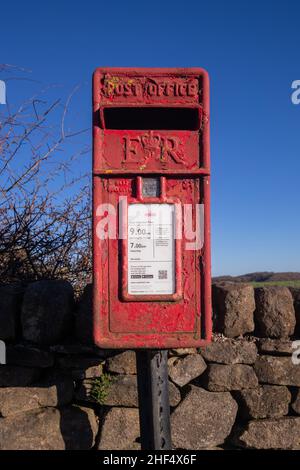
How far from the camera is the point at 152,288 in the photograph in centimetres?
231

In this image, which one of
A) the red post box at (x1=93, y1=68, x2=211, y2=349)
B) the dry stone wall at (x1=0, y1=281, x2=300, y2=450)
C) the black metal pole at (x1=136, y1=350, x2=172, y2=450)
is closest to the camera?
the red post box at (x1=93, y1=68, x2=211, y2=349)

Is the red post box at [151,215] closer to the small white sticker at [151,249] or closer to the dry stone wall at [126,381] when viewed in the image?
the small white sticker at [151,249]

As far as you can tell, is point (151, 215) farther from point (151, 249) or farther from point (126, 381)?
point (126, 381)

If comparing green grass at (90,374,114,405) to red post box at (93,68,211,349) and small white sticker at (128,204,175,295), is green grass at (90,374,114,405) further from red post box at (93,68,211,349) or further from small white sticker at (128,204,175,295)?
small white sticker at (128,204,175,295)

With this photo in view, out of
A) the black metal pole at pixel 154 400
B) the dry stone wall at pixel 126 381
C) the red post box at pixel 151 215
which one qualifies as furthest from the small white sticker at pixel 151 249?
the dry stone wall at pixel 126 381

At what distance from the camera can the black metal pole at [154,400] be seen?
2512mm

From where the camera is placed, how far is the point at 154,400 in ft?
8.25

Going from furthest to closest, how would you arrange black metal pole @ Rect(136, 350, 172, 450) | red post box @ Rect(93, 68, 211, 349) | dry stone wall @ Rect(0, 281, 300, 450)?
1. dry stone wall @ Rect(0, 281, 300, 450)
2. black metal pole @ Rect(136, 350, 172, 450)
3. red post box @ Rect(93, 68, 211, 349)

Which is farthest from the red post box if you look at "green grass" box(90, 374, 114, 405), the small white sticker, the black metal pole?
"green grass" box(90, 374, 114, 405)

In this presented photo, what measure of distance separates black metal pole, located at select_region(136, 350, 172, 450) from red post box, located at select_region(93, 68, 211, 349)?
0.31 meters

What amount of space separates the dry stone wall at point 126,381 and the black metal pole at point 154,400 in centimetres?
39

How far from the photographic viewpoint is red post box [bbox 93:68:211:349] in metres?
2.30

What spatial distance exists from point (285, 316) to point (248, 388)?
52 cm

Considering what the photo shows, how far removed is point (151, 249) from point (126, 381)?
1.06 meters
